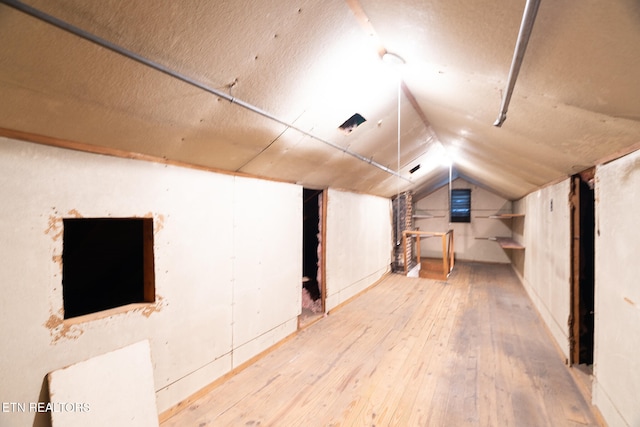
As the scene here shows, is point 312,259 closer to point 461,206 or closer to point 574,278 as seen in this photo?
point 574,278

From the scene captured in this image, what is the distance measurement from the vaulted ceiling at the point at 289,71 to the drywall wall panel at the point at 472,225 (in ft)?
23.7

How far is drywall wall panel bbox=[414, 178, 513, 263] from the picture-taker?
8.82 metres

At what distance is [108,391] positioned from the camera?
1735mm

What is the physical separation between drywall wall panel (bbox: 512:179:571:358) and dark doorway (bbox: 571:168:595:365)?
0.26 ft

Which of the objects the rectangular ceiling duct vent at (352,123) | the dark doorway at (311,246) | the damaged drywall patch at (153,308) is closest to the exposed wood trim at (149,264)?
the damaged drywall patch at (153,308)

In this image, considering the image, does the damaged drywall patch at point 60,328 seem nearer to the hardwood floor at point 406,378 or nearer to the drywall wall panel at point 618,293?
the hardwood floor at point 406,378

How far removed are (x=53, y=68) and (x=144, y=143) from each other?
27.4 inches

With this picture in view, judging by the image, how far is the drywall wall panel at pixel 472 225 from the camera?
8.82m

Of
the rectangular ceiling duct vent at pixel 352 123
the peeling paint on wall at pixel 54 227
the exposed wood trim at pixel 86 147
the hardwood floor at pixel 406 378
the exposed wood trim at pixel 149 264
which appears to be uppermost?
the rectangular ceiling duct vent at pixel 352 123

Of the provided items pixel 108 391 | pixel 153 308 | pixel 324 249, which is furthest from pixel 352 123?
pixel 108 391

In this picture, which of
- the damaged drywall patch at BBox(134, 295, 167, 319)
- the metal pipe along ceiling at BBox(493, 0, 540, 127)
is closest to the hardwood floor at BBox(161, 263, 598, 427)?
the damaged drywall patch at BBox(134, 295, 167, 319)

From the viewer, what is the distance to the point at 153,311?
2.05 m

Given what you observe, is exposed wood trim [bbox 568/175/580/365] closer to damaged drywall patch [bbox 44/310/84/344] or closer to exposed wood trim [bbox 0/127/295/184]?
exposed wood trim [bbox 0/127/295/184]

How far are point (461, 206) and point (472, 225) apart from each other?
69 cm
